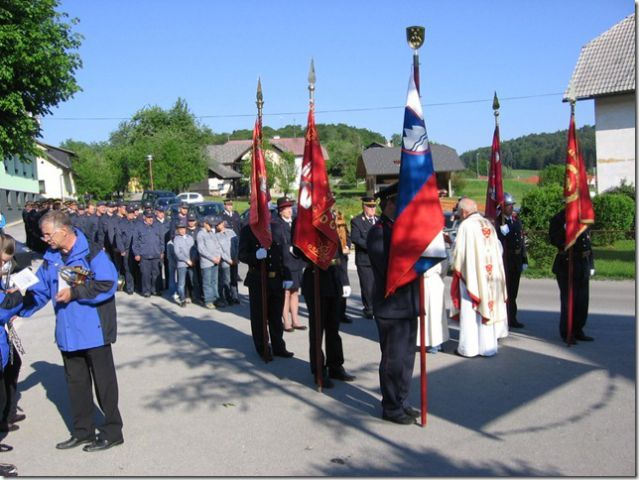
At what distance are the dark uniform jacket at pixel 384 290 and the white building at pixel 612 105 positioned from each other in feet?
82.3

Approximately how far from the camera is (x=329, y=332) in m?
7.91

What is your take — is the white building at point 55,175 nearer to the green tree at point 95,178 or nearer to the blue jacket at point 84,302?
the green tree at point 95,178

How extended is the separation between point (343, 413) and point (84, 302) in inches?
107

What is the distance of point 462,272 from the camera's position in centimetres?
873

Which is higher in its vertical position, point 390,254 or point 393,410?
point 390,254

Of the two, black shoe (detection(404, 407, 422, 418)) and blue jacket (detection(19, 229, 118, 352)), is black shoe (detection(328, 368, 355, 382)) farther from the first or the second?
blue jacket (detection(19, 229, 118, 352))

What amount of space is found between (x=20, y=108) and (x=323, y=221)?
17.9 metres

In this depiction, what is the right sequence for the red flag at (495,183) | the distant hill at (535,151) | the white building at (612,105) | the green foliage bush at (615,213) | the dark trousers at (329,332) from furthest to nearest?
1. the distant hill at (535,151)
2. the white building at (612,105)
3. the green foliage bush at (615,213)
4. the red flag at (495,183)
5. the dark trousers at (329,332)

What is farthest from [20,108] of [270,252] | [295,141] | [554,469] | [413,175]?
[295,141]

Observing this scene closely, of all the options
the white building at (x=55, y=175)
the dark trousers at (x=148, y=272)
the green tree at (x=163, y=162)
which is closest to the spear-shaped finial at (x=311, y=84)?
the dark trousers at (x=148, y=272)

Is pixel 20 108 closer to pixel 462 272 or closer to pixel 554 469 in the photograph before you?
pixel 462 272

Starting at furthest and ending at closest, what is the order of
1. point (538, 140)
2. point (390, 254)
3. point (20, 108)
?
1. point (538, 140)
2. point (20, 108)
3. point (390, 254)

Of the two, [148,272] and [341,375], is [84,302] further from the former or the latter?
[148,272]

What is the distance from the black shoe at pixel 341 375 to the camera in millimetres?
7813
